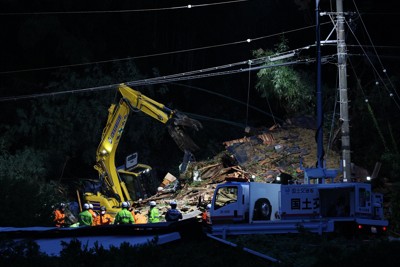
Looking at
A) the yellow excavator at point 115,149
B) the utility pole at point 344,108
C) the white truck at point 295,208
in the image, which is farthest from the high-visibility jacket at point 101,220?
the utility pole at point 344,108

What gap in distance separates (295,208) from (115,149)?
1395cm

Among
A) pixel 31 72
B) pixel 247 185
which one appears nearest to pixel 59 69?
pixel 31 72

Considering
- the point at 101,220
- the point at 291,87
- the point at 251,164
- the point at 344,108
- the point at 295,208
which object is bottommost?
the point at 101,220

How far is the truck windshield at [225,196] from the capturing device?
23487 mm

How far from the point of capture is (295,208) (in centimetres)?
2216

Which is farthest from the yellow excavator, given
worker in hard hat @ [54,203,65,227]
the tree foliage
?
worker in hard hat @ [54,203,65,227]

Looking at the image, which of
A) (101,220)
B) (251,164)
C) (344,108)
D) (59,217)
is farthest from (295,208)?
(251,164)

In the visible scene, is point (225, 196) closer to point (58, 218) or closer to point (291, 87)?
point (58, 218)

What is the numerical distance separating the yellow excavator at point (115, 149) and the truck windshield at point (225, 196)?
9.49 metres

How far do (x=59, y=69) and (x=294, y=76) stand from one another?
13065mm

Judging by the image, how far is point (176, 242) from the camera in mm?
13758

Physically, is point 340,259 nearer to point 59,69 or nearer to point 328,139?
point 328,139

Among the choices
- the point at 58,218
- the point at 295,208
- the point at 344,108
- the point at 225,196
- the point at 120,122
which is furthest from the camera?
the point at 120,122

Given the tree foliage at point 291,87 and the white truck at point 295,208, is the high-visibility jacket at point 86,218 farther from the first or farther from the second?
the tree foliage at point 291,87
